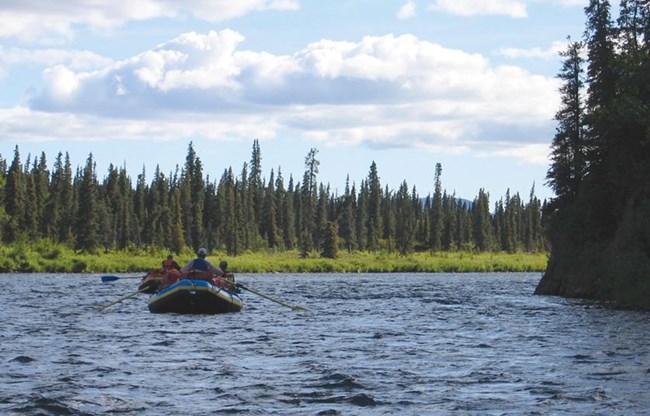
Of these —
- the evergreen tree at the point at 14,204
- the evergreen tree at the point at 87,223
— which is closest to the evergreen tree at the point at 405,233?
the evergreen tree at the point at 87,223

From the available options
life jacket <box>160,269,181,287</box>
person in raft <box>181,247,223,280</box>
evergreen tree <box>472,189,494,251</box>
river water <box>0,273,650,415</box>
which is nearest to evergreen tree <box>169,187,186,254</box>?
evergreen tree <box>472,189,494,251</box>

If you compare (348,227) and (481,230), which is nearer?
(348,227)

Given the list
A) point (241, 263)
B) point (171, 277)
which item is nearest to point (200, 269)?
point (171, 277)

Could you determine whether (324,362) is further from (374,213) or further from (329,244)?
(374,213)

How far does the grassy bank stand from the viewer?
3541 inches

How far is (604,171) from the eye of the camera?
53.3 m

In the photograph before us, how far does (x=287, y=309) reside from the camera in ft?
130

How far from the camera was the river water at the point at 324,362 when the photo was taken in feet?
52.1

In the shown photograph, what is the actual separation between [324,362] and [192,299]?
47.3 ft

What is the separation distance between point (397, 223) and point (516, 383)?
158072mm

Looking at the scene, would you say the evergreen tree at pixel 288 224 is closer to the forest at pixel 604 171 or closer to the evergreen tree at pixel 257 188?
the evergreen tree at pixel 257 188

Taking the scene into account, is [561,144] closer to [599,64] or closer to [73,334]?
[599,64]

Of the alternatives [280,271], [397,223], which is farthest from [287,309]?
[397,223]

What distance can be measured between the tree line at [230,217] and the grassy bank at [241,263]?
20.9 feet
